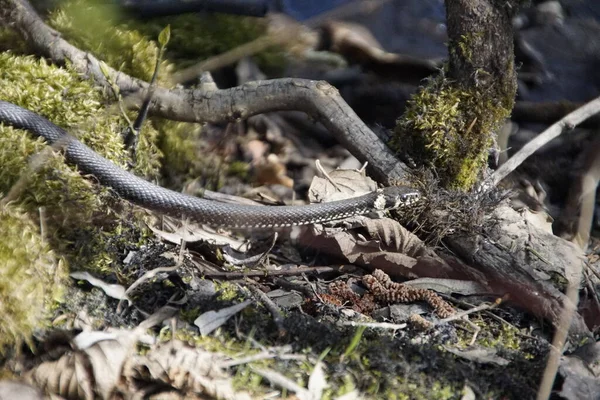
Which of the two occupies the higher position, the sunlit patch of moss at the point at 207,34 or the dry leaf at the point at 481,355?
the sunlit patch of moss at the point at 207,34

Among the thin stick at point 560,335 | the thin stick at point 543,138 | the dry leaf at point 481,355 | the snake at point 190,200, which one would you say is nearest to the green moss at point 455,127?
the thin stick at point 543,138

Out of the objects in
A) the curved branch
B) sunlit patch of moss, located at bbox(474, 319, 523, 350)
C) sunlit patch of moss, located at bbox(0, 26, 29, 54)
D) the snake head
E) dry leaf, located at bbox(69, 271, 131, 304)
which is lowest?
sunlit patch of moss, located at bbox(474, 319, 523, 350)

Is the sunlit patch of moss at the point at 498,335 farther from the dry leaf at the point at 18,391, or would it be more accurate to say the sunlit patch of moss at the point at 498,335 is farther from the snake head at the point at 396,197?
the dry leaf at the point at 18,391

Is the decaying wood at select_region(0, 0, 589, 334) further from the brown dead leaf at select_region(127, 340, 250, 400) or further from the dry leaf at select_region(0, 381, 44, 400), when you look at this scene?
the dry leaf at select_region(0, 381, 44, 400)

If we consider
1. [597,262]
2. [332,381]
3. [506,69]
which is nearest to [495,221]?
[597,262]

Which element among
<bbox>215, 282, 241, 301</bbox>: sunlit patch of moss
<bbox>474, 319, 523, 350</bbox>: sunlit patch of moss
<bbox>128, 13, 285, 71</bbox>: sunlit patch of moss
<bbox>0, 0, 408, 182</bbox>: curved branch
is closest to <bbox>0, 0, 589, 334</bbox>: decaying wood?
<bbox>0, 0, 408, 182</bbox>: curved branch

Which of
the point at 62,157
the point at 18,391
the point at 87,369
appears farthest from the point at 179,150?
the point at 18,391
